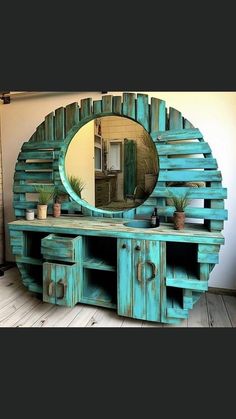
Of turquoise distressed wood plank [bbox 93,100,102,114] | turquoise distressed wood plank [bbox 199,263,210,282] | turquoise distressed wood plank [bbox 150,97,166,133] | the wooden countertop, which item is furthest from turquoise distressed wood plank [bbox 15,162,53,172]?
turquoise distressed wood plank [bbox 199,263,210,282]

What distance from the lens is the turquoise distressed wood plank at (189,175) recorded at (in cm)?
180

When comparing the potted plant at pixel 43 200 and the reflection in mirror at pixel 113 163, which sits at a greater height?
the reflection in mirror at pixel 113 163

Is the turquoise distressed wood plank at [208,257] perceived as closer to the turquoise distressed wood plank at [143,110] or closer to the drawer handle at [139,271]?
the drawer handle at [139,271]

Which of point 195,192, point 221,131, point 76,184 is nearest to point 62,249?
point 76,184

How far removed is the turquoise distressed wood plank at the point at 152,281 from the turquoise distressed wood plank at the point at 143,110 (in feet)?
2.96

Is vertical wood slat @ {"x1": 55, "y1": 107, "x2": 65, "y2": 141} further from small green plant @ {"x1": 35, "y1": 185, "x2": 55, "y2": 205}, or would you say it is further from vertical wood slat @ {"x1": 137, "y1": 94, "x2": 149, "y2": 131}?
vertical wood slat @ {"x1": 137, "y1": 94, "x2": 149, "y2": 131}

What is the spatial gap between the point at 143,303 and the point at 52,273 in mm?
669

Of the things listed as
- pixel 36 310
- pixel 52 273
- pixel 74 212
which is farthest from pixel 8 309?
pixel 74 212

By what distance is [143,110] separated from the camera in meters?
1.95

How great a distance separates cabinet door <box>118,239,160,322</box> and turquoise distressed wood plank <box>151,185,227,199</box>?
1.38 feet

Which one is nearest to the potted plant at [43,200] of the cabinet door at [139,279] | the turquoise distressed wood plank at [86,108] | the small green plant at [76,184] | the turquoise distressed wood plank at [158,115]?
the small green plant at [76,184]

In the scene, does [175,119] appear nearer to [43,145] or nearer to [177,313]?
[43,145]

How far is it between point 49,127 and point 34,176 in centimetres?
45

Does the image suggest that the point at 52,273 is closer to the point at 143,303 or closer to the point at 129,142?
the point at 143,303
